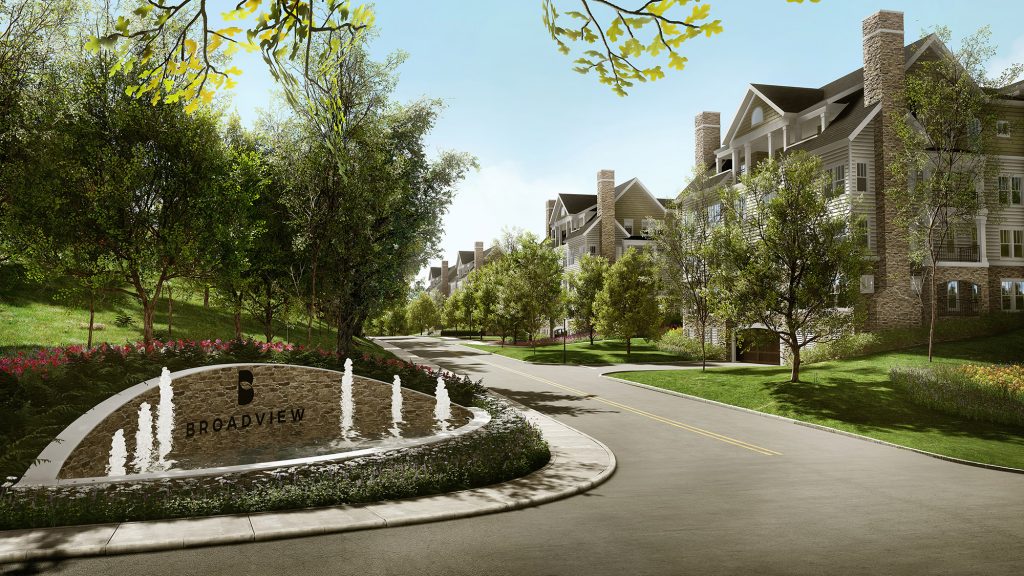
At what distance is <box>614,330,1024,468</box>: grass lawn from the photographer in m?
18.4

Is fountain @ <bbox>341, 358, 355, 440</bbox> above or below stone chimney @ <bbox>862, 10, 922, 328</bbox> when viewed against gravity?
below

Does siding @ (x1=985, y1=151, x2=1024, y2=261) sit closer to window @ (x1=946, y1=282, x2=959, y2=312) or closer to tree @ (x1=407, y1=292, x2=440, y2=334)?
window @ (x1=946, y1=282, x2=959, y2=312)

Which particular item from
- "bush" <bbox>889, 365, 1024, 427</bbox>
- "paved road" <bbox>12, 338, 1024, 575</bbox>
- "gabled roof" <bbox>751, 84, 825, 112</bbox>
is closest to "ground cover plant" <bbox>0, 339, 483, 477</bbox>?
"paved road" <bbox>12, 338, 1024, 575</bbox>

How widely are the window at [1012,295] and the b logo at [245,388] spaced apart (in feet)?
125

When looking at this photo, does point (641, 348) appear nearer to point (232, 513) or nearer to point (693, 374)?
point (693, 374)

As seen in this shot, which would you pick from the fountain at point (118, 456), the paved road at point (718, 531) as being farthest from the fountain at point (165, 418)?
the paved road at point (718, 531)

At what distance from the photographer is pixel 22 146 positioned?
18.4 meters

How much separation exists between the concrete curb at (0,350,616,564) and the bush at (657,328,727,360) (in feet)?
102

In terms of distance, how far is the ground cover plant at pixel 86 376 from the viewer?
41.2 ft

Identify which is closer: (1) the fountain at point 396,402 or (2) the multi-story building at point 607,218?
(1) the fountain at point 396,402

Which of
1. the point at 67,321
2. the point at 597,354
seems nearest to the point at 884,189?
the point at 597,354

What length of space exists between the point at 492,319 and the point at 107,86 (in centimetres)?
4642

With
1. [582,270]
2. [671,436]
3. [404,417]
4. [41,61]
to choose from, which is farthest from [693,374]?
[41,61]

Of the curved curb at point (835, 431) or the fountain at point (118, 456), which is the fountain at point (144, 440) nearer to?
the fountain at point (118, 456)
